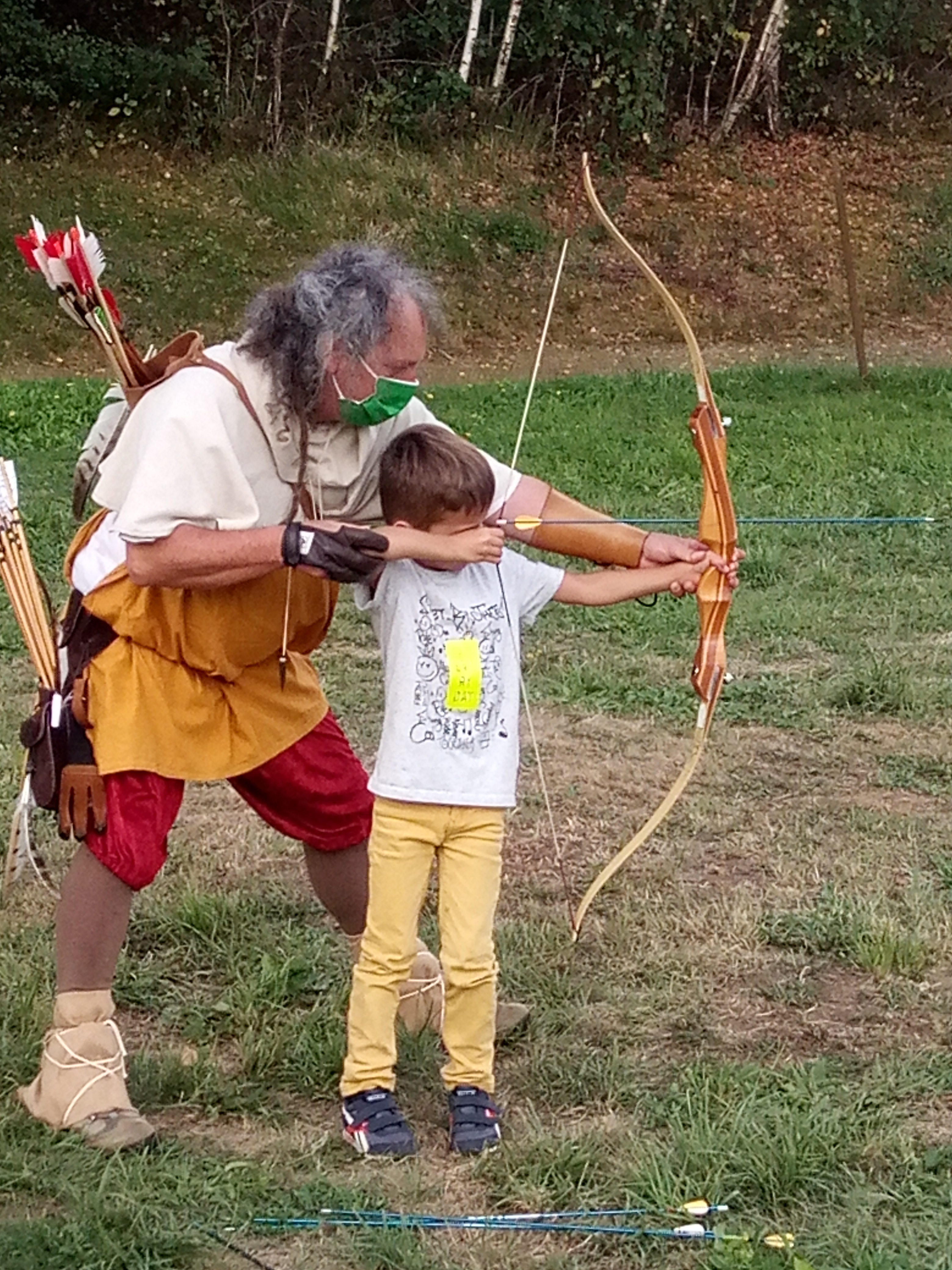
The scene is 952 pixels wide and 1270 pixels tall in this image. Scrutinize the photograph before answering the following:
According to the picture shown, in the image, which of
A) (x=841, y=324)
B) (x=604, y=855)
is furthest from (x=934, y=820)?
(x=841, y=324)

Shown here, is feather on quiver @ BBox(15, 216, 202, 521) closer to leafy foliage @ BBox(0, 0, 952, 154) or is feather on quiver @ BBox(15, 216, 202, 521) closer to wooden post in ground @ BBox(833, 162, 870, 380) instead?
wooden post in ground @ BBox(833, 162, 870, 380)

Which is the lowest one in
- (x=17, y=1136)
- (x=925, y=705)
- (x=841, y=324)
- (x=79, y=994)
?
(x=17, y=1136)

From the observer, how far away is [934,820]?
4680 millimetres

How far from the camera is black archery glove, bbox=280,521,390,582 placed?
2779 mm

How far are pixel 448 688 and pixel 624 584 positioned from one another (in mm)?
432

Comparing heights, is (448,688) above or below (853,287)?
below

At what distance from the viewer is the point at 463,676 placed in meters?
2.97

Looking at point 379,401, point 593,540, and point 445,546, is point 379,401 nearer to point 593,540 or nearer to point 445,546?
point 445,546

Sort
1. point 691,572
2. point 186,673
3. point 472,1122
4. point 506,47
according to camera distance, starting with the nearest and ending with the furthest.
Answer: point 472,1122
point 186,673
point 691,572
point 506,47

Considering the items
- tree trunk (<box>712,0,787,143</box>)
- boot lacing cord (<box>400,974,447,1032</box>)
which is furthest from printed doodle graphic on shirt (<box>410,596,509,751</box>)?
tree trunk (<box>712,0,787,143</box>)

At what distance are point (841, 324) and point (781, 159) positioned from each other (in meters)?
3.85

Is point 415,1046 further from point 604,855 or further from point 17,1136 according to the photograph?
point 604,855

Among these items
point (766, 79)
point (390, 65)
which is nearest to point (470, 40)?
point (390, 65)

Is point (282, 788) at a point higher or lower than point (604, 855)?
higher
